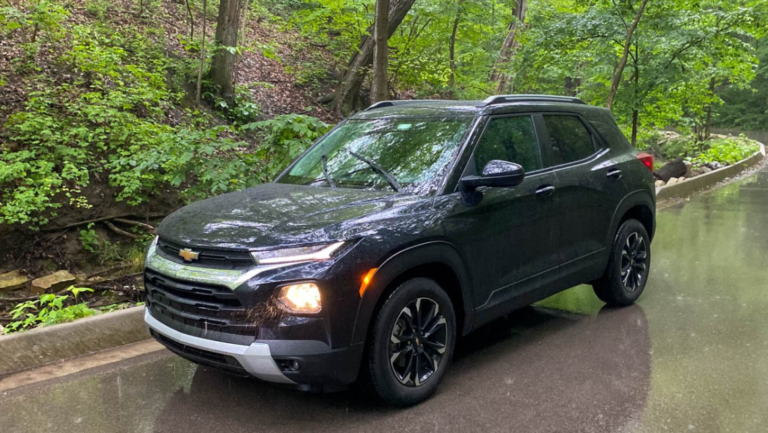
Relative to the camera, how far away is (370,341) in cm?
345

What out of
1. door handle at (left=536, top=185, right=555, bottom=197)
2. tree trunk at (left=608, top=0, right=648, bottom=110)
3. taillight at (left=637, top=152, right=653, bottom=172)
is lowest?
door handle at (left=536, top=185, right=555, bottom=197)

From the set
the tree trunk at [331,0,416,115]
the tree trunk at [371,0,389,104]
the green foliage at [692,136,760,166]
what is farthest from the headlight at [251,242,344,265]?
the green foliage at [692,136,760,166]

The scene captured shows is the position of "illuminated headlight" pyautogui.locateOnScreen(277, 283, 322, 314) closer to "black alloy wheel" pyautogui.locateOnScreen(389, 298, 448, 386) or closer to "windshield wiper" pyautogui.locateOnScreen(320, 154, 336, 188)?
"black alloy wheel" pyautogui.locateOnScreen(389, 298, 448, 386)

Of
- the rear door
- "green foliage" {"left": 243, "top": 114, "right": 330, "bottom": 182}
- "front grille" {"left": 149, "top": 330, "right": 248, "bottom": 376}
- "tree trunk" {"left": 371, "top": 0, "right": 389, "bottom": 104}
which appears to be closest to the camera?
"front grille" {"left": 149, "top": 330, "right": 248, "bottom": 376}

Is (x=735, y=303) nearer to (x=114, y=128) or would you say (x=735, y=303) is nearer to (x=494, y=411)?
(x=494, y=411)

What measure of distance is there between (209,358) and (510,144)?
Answer: 8.75 ft

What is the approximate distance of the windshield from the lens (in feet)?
13.5

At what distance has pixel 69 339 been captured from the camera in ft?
15.1

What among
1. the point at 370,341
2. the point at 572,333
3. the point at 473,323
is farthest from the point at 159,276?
the point at 572,333

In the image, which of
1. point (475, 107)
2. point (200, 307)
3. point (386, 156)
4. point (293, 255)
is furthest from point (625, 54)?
point (200, 307)

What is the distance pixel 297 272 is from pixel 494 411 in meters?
1.54

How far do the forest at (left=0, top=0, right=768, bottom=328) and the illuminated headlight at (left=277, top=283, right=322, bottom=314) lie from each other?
353 cm

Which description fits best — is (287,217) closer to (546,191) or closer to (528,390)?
(528,390)

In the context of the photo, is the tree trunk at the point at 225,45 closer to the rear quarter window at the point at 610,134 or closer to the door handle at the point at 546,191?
the rear quarter window at the point at 610,134
